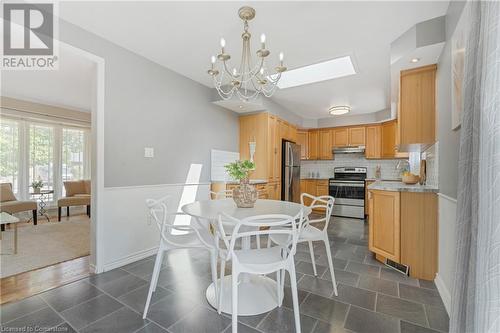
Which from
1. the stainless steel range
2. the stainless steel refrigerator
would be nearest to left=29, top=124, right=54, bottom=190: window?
the stainless steel refrigerator

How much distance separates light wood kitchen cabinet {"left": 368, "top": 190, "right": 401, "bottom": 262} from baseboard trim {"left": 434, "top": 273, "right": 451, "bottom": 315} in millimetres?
370

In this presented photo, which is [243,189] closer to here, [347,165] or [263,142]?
[263,142]

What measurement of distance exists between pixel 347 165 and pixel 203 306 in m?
5.26

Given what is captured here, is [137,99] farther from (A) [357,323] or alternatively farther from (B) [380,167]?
(B) [380,167]

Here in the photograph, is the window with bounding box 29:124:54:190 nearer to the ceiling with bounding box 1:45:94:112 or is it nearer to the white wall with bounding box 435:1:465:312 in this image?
the ceiling with bounding box 1:45:94:112

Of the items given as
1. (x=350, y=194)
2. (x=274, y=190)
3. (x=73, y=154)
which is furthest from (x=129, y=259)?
(x=350, y=194)

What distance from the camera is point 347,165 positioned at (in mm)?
5992

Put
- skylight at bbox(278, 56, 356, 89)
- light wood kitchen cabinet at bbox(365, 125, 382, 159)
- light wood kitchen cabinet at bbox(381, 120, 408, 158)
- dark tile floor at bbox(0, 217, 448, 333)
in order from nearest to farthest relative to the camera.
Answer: dark tile floor at bbox(0, 217, 448, 333) < skylight at bbox(278, 56, 356, 89) < light wood kitchen cabinet at bbox(381, 120, 408, 158) < light wood kitchen cabinet at bbox(365, 125, 382, 159)

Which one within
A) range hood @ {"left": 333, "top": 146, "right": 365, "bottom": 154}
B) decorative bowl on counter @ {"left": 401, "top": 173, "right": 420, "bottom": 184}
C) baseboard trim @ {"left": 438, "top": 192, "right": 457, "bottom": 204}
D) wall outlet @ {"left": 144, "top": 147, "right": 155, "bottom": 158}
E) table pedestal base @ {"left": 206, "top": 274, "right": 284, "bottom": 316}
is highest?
range hood @ {"left": 333, "top": 146, "right": 365, "bottom": 154}

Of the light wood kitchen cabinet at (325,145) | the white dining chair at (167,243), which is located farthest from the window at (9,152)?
the light wood kitchen cabinet at (325,145)

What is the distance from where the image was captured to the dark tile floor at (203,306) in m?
1.56

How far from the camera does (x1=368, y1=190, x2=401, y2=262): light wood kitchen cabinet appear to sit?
2477 mm

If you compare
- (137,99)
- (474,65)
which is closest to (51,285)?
(137,99)

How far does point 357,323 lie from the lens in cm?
159
